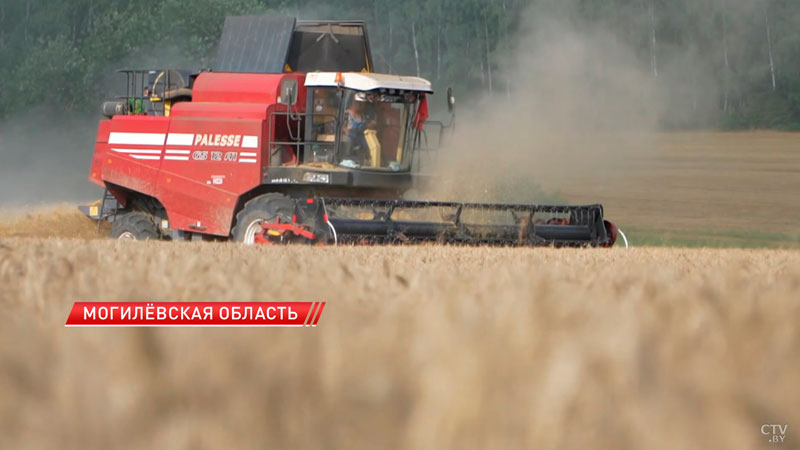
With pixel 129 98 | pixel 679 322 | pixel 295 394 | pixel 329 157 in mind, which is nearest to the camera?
pixel 295 394

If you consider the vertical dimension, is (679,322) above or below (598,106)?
below

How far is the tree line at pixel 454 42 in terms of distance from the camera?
30906 mm

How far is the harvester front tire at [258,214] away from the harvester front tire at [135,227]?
6.08 ft

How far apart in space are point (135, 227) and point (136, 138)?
1.28 meters

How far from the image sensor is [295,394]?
142 centimetres

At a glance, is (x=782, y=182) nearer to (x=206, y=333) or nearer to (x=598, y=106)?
(x=598, y=106)

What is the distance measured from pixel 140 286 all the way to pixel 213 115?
12.2 metres

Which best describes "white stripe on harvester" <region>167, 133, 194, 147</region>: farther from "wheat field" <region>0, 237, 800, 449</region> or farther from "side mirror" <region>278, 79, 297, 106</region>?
"wheat field" <region>0, 237, 800, 449</region>

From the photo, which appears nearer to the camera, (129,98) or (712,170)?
(129,98)

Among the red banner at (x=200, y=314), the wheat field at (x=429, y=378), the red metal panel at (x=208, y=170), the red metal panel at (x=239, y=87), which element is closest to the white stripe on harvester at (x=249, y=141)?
the red metal panel at (x=208, y=170)

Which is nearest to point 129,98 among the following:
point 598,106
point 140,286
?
point 140,286

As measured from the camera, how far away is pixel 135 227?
14875 mm

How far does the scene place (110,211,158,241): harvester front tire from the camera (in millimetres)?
14805

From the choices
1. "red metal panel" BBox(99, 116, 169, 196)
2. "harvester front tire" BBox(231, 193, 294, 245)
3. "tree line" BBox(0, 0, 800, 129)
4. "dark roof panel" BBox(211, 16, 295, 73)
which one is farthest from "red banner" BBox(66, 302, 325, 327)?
"tree line" BBox(0, 0, 800, 129)
